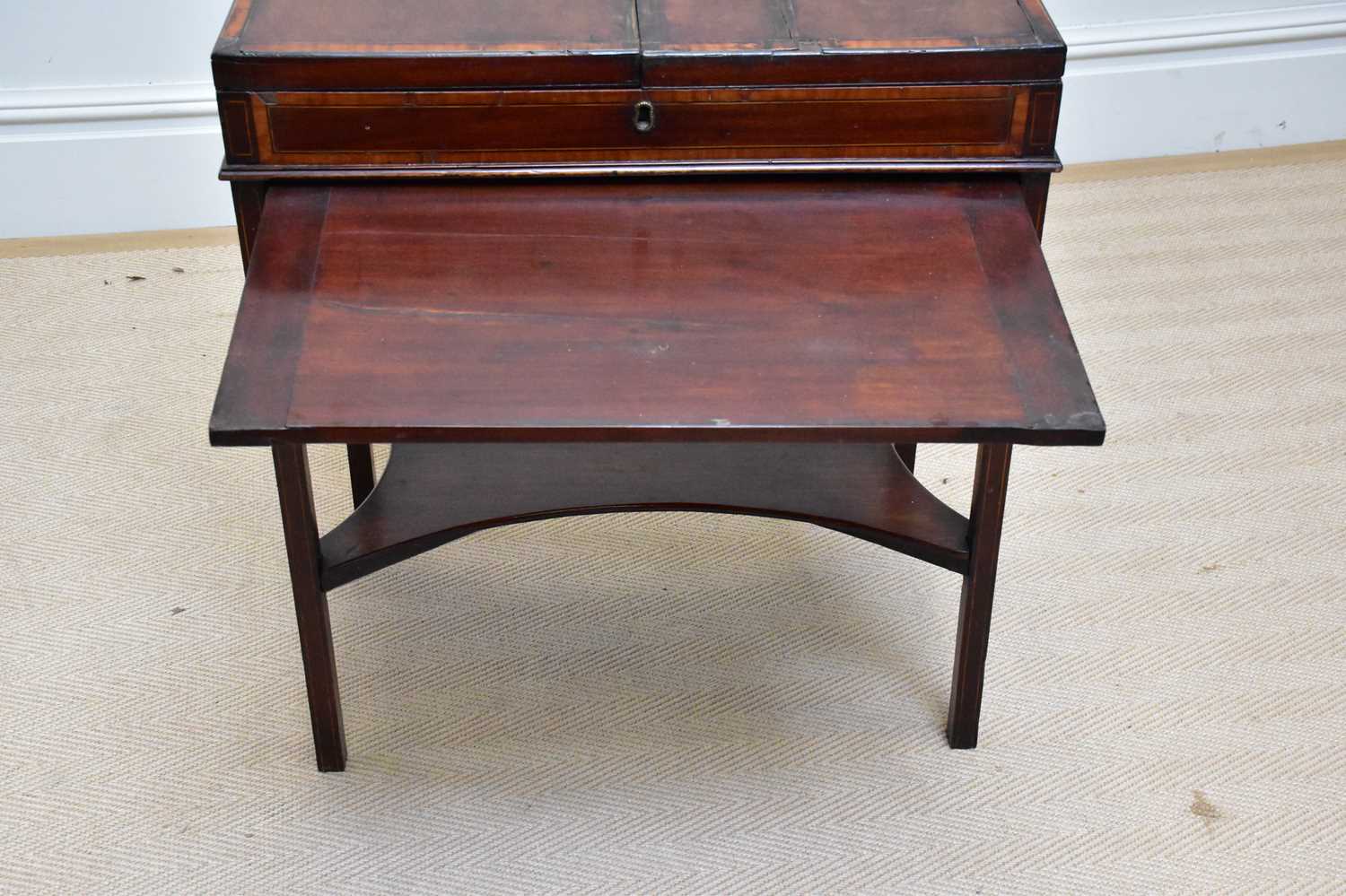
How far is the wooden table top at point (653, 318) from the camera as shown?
1.40 metres

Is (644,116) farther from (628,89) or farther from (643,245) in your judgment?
(643,245)

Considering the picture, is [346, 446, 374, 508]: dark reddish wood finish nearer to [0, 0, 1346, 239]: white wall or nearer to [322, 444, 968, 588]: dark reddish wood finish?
[322, 444, 968, 588]: dark reddish wood finish

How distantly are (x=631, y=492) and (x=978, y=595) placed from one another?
398 millimetres

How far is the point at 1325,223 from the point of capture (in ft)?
8.87

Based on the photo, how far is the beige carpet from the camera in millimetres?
1672

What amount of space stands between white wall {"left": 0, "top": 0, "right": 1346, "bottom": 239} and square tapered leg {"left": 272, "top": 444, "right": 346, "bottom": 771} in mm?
1141

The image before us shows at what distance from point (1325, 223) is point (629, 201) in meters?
1.59

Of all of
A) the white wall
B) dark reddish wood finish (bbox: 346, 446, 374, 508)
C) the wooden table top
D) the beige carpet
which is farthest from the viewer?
the white wall

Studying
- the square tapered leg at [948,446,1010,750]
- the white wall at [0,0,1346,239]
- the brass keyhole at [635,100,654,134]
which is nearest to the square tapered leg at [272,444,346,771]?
the brass keyhole at [635,100,654,134]

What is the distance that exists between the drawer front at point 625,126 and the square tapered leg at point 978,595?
330mm

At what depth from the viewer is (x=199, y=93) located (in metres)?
2.55

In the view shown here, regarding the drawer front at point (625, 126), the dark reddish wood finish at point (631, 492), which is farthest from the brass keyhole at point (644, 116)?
the dark reddish wood finish at point (631, 492)

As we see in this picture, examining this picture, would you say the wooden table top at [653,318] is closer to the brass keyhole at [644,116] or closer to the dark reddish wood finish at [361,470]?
the brass keyhole at [644,116]

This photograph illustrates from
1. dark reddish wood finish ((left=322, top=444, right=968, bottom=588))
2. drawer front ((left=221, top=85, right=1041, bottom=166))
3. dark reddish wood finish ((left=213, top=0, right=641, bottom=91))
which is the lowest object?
dark reddish wood finish ((left=322, top=444, right=968, bottom=588))
